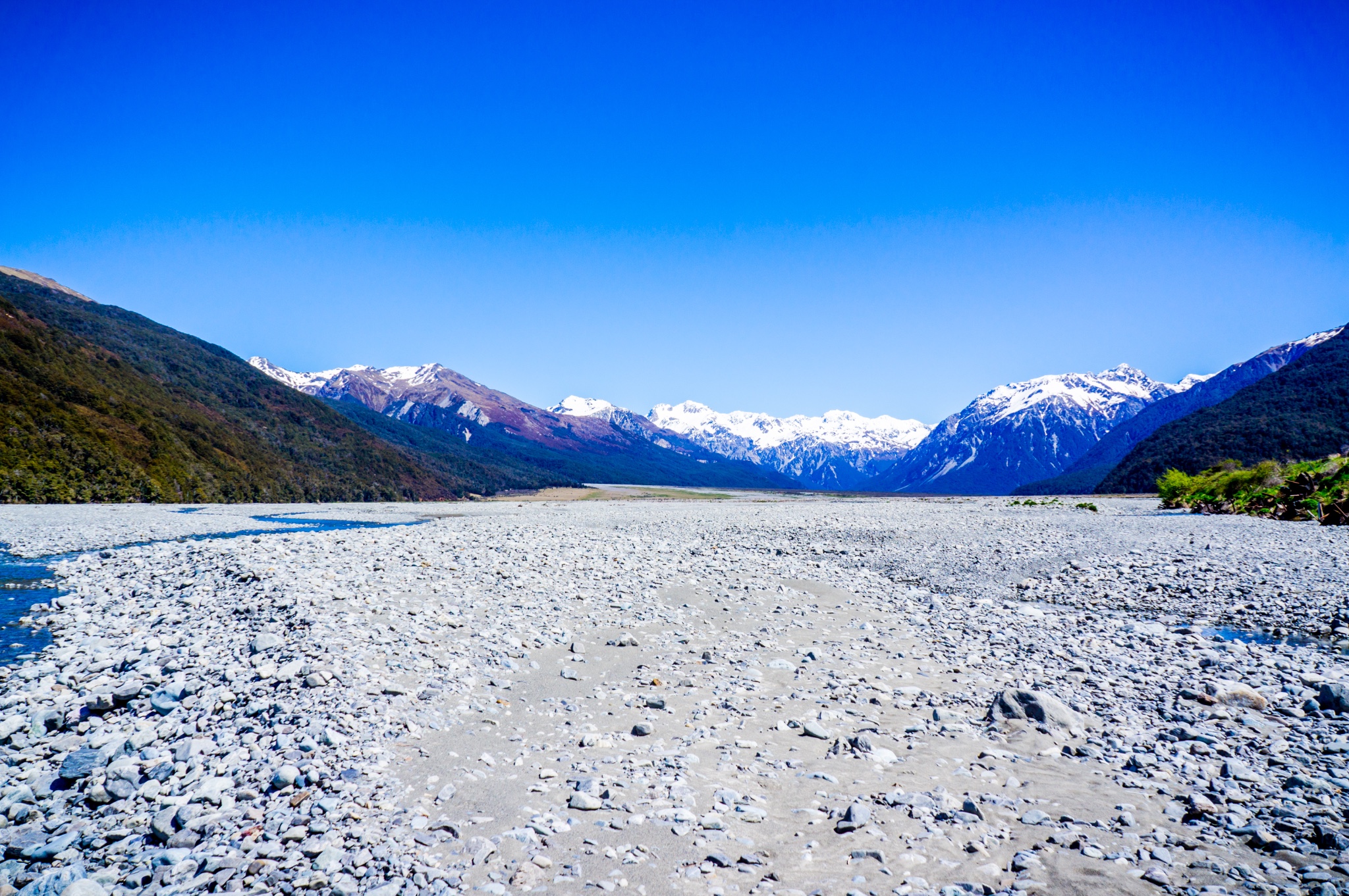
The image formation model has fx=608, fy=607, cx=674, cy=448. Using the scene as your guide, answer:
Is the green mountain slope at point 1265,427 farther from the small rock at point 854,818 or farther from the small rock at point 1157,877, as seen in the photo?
the small rock at point 854,818

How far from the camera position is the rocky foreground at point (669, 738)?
210 inches

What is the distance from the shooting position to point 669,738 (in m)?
8.09

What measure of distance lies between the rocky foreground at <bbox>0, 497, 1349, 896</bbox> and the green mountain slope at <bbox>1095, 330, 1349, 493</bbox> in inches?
4294

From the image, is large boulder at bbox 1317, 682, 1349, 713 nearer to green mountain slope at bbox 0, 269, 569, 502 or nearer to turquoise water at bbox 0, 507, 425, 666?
turquoise water at bbox 0, 507, 425, 666

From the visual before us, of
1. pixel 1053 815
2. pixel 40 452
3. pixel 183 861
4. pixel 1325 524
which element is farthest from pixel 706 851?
pixel 40 452

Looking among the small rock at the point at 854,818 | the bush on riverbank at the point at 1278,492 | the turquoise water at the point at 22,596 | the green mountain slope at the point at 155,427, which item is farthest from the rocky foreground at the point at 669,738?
the green mountain slope at the point at 155,427

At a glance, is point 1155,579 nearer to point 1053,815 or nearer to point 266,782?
point 1053,815

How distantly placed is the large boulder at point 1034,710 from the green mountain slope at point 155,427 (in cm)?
7159

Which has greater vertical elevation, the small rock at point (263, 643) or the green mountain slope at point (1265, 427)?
the green mountain slope at point (1265, 427)

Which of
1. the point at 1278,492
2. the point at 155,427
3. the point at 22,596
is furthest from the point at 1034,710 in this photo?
the point at 155,427

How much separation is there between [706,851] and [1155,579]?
56.2 ft

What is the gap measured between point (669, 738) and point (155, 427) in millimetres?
94890

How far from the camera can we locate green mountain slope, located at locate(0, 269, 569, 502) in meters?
59.0

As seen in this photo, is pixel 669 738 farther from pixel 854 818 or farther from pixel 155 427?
pixel 155 427
